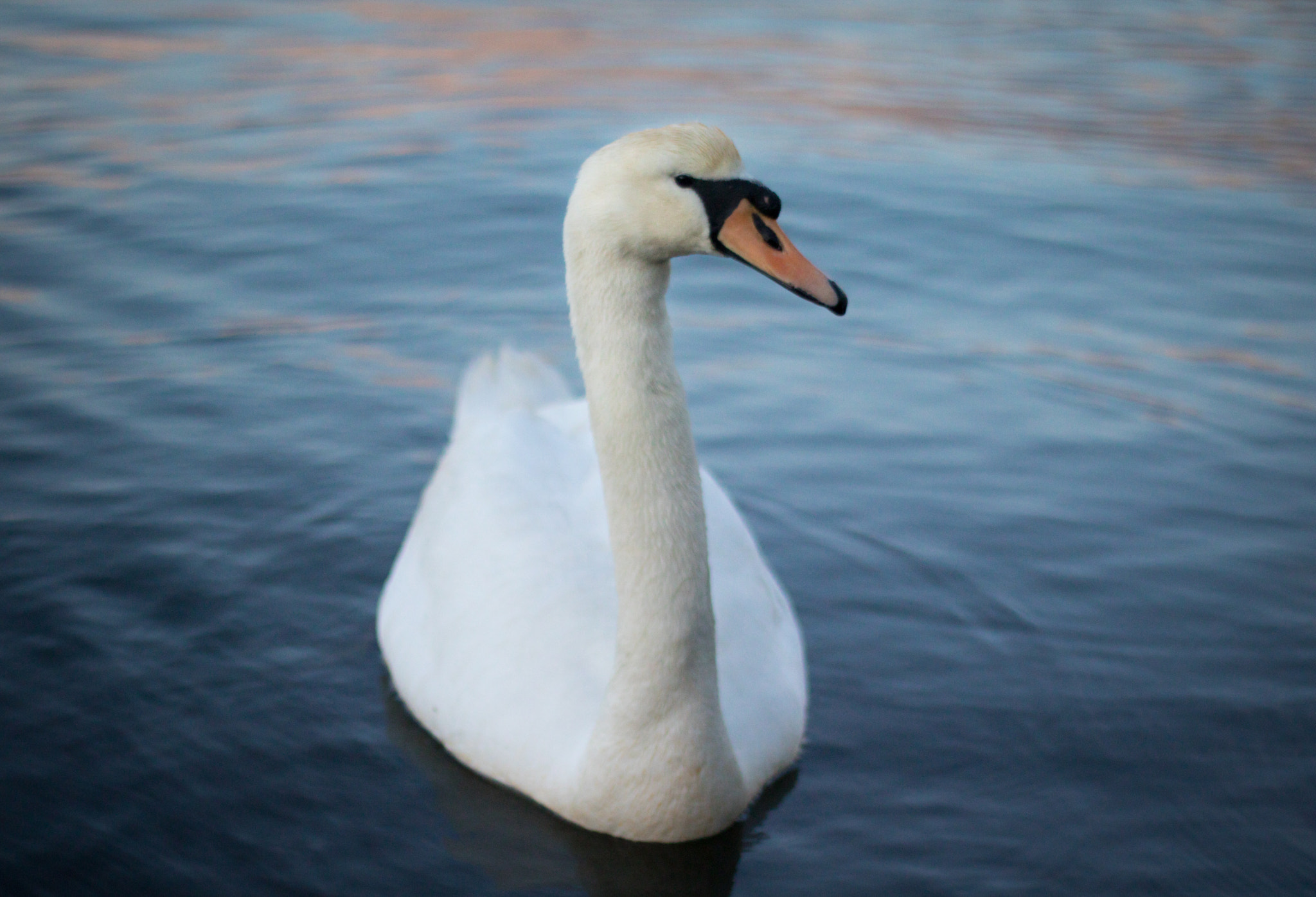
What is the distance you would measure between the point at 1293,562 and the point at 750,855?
332 cm

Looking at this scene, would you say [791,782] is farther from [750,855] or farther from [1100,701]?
[1100,701]

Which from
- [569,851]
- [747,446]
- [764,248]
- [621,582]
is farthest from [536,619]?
[747,446]

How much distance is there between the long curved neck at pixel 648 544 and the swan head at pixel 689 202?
0.12m

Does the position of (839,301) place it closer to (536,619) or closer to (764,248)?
(764,248)

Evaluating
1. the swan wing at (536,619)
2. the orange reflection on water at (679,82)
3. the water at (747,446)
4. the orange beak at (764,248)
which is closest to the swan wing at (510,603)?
the swan wing at (536,619)

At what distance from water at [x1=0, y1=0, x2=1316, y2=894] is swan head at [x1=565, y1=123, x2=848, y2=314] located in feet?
6.43

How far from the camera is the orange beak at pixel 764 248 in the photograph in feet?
12.4

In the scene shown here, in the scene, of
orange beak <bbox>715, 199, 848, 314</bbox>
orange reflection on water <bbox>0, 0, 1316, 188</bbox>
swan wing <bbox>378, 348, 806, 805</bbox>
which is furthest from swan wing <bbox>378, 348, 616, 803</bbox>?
orange reflection on water <bbox>0, 0, 1316, 188</bbox>

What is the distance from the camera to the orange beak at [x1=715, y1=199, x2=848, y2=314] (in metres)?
3.79

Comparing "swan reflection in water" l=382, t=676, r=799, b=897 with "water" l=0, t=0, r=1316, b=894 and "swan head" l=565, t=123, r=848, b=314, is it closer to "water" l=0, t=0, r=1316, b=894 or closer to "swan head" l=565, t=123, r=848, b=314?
"water" l=0, t=0, r=1316, b=894

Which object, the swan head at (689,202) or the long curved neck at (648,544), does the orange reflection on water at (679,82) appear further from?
the swan head at (689,202)

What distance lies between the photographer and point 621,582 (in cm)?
434

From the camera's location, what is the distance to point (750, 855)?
4.58 meters

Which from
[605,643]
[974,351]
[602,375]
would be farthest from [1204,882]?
[974,351]
